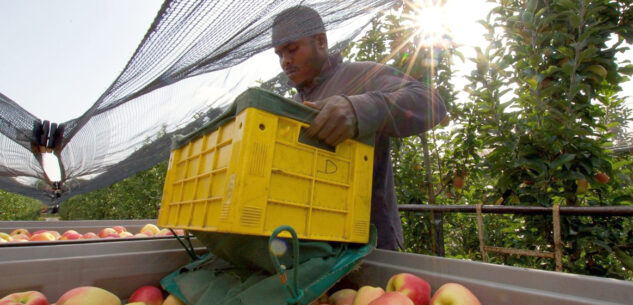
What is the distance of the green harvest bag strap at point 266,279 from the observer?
93cm

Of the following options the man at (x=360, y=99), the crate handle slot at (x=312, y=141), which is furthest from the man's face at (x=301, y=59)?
the crate handle slot at (x=312, y=141)

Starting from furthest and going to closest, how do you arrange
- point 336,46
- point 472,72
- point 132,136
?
1. point 472,72
2. point 132,136
3. point 336,46

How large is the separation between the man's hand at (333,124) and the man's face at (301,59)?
2.76 feet

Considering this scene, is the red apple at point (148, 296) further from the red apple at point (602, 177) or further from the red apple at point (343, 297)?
the red apple at point (602, 177)

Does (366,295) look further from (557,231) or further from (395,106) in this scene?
(557,231)

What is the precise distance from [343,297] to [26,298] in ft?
3.01

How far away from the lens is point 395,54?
4.52m

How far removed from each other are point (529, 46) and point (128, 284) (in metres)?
3.32

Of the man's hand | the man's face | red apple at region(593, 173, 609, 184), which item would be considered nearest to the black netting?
the man's face

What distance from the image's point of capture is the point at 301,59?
74.1 inches

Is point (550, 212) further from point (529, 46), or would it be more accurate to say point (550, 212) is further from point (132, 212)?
point (132, 212)

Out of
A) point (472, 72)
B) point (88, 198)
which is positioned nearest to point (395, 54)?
point (472, 72)

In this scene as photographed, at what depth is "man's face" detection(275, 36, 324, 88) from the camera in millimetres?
1861

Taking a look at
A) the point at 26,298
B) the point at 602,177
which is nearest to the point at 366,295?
the point at 26,298
